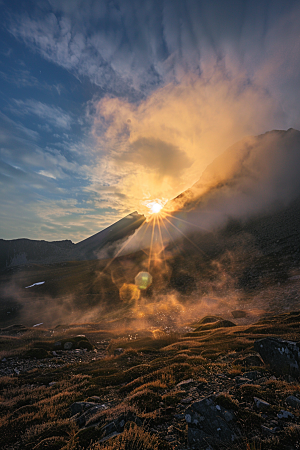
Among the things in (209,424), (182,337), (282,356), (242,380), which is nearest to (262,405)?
(209,424)

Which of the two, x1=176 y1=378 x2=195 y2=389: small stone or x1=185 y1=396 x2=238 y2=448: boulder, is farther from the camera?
x1=176 y1=378 x2=195 y2=389: small stone

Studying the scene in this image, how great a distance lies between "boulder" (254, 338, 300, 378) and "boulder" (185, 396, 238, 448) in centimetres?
662

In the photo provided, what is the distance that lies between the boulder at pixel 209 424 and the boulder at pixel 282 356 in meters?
6.62

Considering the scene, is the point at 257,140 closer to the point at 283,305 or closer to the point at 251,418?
the point at 283,305

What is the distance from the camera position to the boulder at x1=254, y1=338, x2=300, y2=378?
11086 millimetres

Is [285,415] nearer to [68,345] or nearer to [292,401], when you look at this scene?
[292,401]

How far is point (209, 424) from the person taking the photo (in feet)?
21.7

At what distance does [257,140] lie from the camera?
18700 cm

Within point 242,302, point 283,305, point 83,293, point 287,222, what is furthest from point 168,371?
point 287,222

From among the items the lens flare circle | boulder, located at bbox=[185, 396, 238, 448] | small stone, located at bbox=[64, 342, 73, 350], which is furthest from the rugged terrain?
the lens flare circle

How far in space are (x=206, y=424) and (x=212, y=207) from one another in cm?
16514

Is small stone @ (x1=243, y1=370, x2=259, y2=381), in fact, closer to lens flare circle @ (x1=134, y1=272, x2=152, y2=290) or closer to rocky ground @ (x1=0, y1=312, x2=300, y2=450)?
rocky ground @ (x1=0, y1=312, x2=300, y2=450)

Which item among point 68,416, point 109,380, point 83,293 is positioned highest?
point 68,416

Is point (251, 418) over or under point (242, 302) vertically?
over
